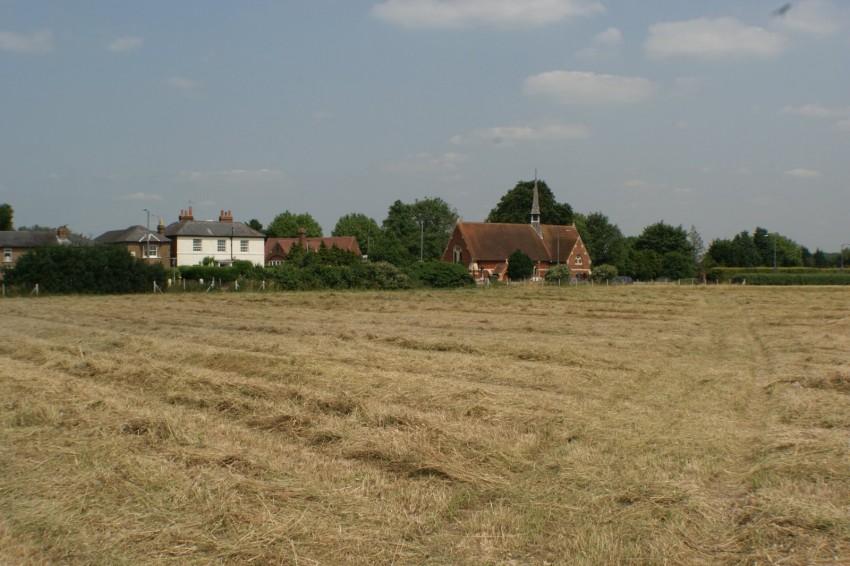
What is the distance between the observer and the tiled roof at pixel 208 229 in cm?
8162

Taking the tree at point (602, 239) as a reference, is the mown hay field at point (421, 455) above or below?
below

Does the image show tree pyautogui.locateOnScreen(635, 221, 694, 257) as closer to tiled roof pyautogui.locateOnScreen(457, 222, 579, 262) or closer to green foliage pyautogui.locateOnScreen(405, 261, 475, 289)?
tiled roof pyautogui.locateOnScreen(457, 222, 579, 262)

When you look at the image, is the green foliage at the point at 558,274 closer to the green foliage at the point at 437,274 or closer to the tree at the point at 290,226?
the green foliage at the point at 437,274

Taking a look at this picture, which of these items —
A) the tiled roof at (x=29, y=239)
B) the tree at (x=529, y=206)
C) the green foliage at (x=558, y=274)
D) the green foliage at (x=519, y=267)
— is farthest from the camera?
the tree at (x=529, y=206)

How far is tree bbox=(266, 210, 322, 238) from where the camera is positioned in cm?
14175

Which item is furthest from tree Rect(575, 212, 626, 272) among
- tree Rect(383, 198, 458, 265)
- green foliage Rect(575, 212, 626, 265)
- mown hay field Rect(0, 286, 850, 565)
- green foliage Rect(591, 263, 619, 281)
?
mown hay field Rect(0, 286, 850, 565)

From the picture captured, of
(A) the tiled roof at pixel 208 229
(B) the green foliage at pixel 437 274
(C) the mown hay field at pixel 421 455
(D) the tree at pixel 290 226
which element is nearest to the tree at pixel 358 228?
(D) the tree at pixel 290 226

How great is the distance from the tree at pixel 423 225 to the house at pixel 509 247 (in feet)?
69.3

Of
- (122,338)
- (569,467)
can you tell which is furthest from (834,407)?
(122,338)

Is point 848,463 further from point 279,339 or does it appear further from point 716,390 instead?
point 279,339

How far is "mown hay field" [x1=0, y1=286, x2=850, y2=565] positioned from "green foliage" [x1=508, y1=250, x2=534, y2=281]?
66119 mm

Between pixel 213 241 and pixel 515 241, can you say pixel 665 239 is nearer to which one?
pixel 515 241

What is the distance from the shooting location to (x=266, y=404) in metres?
11.1

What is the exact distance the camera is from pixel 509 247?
307 feet
